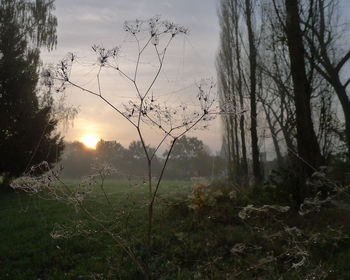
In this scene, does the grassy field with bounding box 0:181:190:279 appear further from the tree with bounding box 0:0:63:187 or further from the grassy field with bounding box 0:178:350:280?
the tree with bounding box 0:0:63:187

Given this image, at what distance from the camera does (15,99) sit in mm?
14719

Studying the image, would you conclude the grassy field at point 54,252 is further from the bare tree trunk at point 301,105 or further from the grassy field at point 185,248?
the bare tree trunk at point 301,105

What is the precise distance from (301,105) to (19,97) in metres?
12.6

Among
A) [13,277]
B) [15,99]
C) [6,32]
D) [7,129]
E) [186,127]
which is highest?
[6,32]

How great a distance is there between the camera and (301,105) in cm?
726

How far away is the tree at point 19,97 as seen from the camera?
1415 cm

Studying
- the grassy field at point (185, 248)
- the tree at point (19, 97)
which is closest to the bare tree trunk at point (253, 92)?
the grassy field at point (185, 248)

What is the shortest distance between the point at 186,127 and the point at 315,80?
16284mm

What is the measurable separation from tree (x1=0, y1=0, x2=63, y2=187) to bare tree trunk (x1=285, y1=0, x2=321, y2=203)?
34.1 feet

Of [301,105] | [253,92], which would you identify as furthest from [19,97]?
[301,105]

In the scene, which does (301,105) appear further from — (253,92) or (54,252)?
(253,92)

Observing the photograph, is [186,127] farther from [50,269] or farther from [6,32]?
[6,32]

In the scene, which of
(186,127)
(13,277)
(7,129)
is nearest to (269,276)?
(186,127)

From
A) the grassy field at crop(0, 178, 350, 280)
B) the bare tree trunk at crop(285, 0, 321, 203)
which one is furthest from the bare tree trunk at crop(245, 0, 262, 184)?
the grassy field at crop(0, 178, 350, 280)
